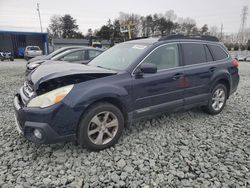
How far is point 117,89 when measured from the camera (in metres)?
3.01

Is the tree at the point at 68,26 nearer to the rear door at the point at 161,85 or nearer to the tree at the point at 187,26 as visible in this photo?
the tree at the point at 187,26

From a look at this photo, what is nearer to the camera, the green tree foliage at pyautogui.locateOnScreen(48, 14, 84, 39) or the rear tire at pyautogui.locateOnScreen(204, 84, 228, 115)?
the rear tire at pyautogui.locateOnScreen(204, 84, 228, 115)

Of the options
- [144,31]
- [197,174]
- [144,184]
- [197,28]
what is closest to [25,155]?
[144,184]

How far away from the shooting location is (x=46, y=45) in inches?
1140

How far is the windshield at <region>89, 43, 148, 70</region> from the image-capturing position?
3426 mm

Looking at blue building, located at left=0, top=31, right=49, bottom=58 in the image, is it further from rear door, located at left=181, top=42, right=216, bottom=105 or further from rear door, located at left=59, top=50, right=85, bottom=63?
rear door, located at left=181, top=42, right=216, bottom=105

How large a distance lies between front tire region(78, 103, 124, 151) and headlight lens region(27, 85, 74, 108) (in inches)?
16.0

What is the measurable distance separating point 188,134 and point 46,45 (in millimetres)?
29061

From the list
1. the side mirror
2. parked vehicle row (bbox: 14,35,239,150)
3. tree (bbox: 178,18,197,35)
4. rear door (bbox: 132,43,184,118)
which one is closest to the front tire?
parked vehicle row (bbox: 14,35,239,150)

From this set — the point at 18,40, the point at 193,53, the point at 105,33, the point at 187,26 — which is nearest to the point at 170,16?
the point at 187,26

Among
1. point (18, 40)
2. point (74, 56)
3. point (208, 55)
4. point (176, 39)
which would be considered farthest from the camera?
point (18, 40)

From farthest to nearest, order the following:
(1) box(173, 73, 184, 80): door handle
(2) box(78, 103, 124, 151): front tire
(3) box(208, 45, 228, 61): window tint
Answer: (3) box(208, 45, 228, 61): window tint → (1) box(173, 73, 184, 80): door handle → (2) box(78, 103, 124, 151): front tire

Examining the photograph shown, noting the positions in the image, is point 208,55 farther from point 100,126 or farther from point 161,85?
point 100,126

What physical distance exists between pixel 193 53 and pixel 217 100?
1.30m
